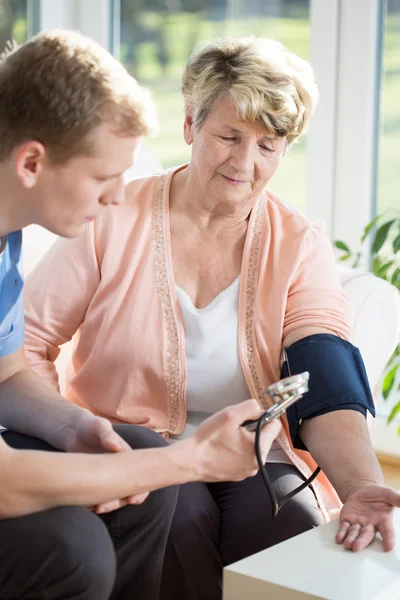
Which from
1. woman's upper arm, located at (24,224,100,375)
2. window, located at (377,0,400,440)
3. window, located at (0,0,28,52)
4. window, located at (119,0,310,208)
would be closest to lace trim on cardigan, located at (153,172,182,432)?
woman's upper arm, located at (24,224,100,375)

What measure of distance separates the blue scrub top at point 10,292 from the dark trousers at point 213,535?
0.43 metres

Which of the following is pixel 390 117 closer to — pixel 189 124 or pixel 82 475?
pixel 189 124

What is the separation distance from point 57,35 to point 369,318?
1.05 metres

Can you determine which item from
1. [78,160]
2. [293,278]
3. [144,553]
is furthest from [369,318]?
[78,160]

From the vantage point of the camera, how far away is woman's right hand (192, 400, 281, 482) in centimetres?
125

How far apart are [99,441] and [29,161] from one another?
45 centimetres

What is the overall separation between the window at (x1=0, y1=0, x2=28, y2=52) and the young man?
2228 millimetres

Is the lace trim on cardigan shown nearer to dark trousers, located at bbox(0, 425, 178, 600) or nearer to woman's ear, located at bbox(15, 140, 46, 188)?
dark trousers, located at bbox(0, 425, 178, 600)

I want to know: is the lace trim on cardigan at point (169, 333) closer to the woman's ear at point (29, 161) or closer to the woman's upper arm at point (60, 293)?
the woman's upper arm at point (60, 293)

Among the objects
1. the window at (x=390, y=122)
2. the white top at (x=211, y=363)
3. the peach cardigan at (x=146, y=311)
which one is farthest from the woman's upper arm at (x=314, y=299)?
the window at (x=390, y=122)

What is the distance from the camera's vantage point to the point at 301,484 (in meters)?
1.65

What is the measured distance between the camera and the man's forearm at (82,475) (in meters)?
1.18

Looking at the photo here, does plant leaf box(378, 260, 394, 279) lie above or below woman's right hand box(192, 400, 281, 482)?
below

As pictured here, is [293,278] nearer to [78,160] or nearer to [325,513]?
[325,513]
